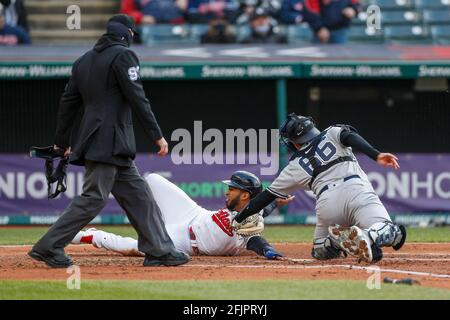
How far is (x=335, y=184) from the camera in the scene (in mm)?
8539

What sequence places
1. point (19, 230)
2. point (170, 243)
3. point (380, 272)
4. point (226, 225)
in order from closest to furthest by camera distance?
point (380, 272), point (170, 243), point (226, 225), point (19, 230)

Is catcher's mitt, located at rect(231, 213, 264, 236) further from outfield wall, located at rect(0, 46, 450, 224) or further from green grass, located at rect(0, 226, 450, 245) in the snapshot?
outfield wall, located at rect(0, 46, 450, 224)

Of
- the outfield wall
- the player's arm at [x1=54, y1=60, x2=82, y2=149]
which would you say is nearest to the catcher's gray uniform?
the player's arm at [x1=54, y1=60, x2=82, y2=149]

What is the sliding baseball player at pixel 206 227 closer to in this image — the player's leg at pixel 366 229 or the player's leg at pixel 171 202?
the player's leg at pixel 171 202

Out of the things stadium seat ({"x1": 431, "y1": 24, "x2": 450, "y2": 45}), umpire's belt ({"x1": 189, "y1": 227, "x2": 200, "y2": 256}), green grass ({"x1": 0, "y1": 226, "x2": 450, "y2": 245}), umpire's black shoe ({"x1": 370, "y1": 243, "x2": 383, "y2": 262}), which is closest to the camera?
umpire's black shoe ({"x1": 370, "y1": 243, "x2": 383, "y2": 262})

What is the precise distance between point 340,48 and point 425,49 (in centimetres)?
130

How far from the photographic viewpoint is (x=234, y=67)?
1499cm

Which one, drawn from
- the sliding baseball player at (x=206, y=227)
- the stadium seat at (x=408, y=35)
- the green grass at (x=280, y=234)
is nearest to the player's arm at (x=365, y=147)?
the sliding baseball player at (x=206, y=227)

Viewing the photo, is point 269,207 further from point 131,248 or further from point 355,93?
point 355,93

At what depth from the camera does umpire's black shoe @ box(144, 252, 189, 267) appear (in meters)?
8.17

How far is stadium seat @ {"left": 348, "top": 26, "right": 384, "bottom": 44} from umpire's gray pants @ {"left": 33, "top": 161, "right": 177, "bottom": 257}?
9.59m

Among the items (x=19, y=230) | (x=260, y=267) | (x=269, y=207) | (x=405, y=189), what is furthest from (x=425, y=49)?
(x=260, y=267)

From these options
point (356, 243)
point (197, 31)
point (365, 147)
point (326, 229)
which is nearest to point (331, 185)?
point (326, 229)

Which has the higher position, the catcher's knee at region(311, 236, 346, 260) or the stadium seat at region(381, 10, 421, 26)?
the stadium seat at region(381, 10, 421, 26)
